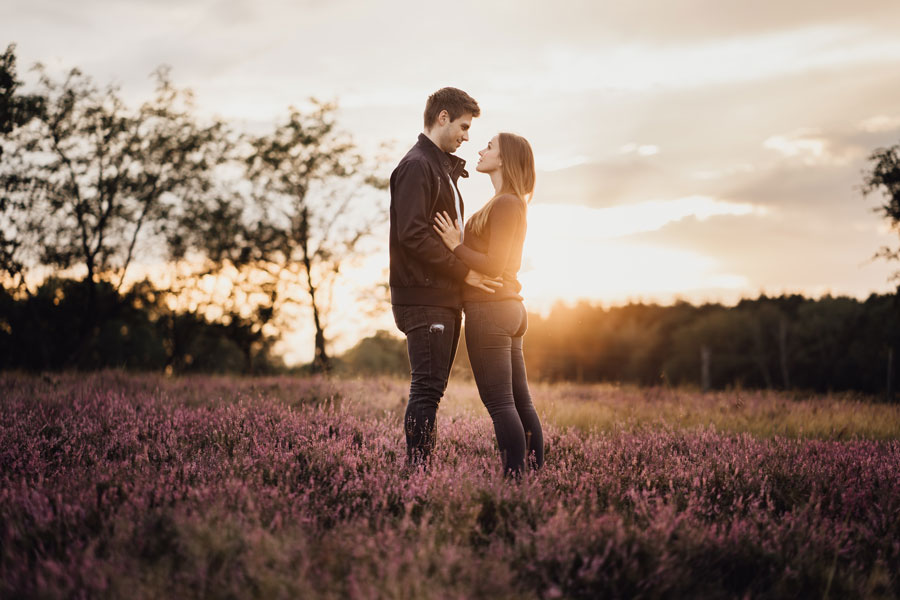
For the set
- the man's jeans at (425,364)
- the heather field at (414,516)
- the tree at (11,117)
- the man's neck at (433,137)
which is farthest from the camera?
the tree at (11,117)

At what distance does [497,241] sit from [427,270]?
1.44 feet

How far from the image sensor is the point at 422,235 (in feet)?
11.9

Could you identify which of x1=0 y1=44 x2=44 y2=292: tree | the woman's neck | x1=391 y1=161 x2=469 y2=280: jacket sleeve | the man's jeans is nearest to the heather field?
the man's jeans

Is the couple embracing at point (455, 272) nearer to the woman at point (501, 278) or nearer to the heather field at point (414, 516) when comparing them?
the woman at point (501, 278)

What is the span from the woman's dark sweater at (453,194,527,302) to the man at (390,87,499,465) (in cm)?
7

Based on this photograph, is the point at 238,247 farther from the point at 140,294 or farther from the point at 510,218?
the point at 510,218

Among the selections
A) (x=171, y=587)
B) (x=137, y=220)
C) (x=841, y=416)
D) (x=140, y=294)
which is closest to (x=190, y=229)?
(x=137, y=220)

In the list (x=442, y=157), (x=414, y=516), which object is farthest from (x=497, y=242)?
(x=414, y=516)

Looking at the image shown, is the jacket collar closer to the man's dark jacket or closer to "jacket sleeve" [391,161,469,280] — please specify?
the man's dark jacket

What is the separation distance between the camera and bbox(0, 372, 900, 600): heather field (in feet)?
7.89

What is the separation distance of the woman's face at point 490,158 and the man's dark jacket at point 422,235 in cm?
22

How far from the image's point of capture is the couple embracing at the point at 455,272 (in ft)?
12.0

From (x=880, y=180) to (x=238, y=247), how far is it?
22632 mm

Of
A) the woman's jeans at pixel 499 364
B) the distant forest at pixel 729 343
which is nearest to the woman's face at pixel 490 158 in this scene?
the woman's jeans at pixel 499 364
